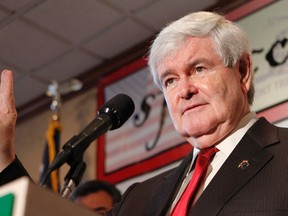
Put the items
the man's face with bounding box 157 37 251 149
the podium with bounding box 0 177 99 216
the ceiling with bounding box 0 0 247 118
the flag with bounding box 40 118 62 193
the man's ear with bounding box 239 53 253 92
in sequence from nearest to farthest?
the podium with bounding box 0 177 99 216 → the man's face with bounding box 157 37 251 149 → the man's ear with bounding box 239 53 253 92 → the ceiling with bounding box 0 0 247 118 → the flag with bounding box 40 118 62 193

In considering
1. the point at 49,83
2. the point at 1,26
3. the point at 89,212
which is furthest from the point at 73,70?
the point at 89,212

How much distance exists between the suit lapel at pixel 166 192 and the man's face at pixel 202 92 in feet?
0.31

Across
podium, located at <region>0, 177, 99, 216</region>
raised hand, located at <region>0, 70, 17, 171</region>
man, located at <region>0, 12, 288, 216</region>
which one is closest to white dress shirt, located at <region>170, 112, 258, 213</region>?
man, located at <region>0, 12, 288, 216</region>

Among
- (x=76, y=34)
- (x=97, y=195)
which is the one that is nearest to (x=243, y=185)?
(x=97, y=195)

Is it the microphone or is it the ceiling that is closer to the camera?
the microphone

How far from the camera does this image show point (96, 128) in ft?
5.28

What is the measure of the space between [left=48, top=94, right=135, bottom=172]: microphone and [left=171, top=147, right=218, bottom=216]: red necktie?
24cm

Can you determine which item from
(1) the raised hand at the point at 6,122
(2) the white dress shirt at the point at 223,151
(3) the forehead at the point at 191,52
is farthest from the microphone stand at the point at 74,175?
(3) the forehead at the point at 191,52

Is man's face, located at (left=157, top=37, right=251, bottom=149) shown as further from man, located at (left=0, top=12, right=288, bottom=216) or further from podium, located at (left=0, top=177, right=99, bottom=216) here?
podium, located at (left=0, top=177, right=99, bottom=216)

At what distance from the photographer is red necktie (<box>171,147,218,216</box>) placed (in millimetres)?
1494

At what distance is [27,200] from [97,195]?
224 cm

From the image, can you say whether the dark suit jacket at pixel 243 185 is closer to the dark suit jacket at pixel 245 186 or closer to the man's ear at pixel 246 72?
the dark suit jacket at pixel 245 186

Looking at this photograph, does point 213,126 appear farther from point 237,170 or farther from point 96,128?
point 96,128

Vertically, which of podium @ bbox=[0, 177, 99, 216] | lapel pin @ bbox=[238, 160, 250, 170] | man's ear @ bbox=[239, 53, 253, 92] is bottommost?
podium @ bbox=[0, 177, 99, 216]
